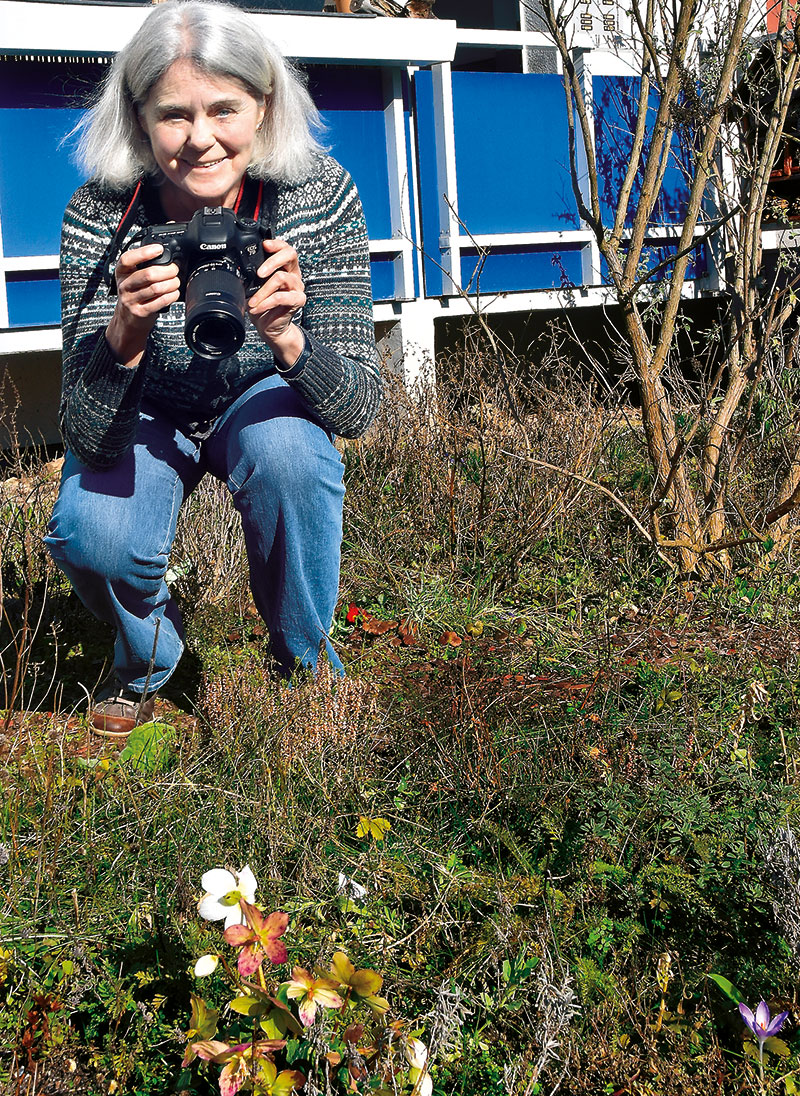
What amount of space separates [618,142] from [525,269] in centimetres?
107

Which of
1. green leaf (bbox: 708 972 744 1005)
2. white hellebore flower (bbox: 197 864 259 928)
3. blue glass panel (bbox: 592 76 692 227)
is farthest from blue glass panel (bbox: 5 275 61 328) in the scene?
green leaf (bbox: 708 972 744 1005)

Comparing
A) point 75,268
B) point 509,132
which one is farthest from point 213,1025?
point 509,132

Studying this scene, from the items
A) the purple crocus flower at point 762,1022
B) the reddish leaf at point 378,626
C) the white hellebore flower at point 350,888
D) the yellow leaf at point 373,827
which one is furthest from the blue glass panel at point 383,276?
the purple crocus flower at point 762,1022

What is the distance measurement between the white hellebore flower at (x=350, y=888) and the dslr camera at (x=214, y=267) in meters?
1.09

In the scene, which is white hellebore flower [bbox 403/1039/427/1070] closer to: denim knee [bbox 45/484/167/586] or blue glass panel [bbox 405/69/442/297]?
denim knee [bbox 45/484/167/586]

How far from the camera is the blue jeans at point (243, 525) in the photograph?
2.45 metres

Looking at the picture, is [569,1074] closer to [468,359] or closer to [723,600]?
[723,600]

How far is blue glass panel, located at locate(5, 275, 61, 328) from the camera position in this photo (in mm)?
5094

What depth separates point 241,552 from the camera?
139 inches

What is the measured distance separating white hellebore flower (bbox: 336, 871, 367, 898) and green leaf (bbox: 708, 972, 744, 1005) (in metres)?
0.55

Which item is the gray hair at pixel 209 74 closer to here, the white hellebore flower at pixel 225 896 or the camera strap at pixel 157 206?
the camera strap at pixel 157 206

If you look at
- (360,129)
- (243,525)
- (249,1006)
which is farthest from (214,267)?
(360,129)

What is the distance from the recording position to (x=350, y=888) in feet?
5.84

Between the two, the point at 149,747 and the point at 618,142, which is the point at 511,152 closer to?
the point at 618,142
